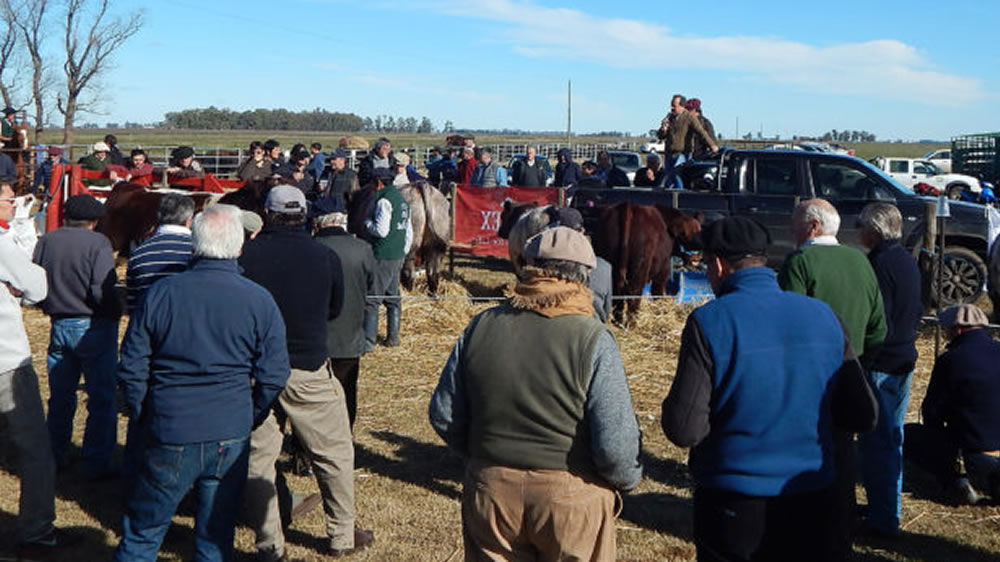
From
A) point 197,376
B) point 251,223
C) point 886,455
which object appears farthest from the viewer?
point 251,223

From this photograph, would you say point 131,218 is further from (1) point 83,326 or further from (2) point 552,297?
(2) point 552,297

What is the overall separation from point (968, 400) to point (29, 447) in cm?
541

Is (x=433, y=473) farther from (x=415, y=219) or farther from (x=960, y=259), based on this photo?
(x=960, y=259)

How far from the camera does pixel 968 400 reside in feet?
21.2

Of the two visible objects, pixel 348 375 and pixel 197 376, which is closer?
pixel 197 376

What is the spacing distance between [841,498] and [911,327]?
2.44 meters

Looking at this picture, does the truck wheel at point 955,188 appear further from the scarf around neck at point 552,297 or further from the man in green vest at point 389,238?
the scarf around neck at point 552,297

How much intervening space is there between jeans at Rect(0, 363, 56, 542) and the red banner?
Result: 406 inches

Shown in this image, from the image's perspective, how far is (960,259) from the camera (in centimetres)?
1318

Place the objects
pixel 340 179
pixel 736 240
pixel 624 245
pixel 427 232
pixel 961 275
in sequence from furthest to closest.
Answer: pixel 340 179 < pixel 427 232 < pixel 961 275 < pixel 624 245 < pixel 736 240

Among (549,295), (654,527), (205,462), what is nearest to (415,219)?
(654,527)

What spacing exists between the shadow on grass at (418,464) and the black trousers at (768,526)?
3.39 metres

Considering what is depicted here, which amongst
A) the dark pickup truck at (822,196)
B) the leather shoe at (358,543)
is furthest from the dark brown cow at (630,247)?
the leather shoe at (358,543)

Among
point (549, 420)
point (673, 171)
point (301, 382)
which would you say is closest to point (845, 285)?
point (549, 420)
